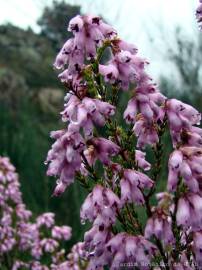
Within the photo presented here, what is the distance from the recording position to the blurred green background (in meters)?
6.89

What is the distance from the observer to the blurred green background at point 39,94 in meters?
6.89

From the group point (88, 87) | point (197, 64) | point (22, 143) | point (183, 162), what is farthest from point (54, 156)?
point (197, 64)

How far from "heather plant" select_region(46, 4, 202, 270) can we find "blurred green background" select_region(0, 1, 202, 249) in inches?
177

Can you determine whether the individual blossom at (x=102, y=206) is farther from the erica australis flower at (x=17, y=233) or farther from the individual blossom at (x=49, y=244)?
the individual blossom at (x=49, y=244)

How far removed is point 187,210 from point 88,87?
0.41m

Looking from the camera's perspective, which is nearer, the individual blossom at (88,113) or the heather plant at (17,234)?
the individual blossom at (88,113)

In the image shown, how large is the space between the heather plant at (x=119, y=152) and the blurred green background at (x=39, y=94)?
449 centimetres

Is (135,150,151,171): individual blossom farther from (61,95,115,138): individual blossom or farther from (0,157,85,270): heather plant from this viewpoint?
(0,157,85,270): heather plant

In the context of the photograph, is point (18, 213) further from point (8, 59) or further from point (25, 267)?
point (8, 59)

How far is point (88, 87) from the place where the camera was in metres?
1.67

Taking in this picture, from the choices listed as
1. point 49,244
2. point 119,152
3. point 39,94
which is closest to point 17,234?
point 49,244

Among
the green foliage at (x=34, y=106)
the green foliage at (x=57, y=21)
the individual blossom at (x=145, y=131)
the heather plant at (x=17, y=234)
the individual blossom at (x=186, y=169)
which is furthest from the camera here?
the green foliage at (x=57, y=21)

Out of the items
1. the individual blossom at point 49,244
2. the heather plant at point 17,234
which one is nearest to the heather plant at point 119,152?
the heather plant at point 17,234

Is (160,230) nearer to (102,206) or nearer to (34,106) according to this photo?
(102,206)
